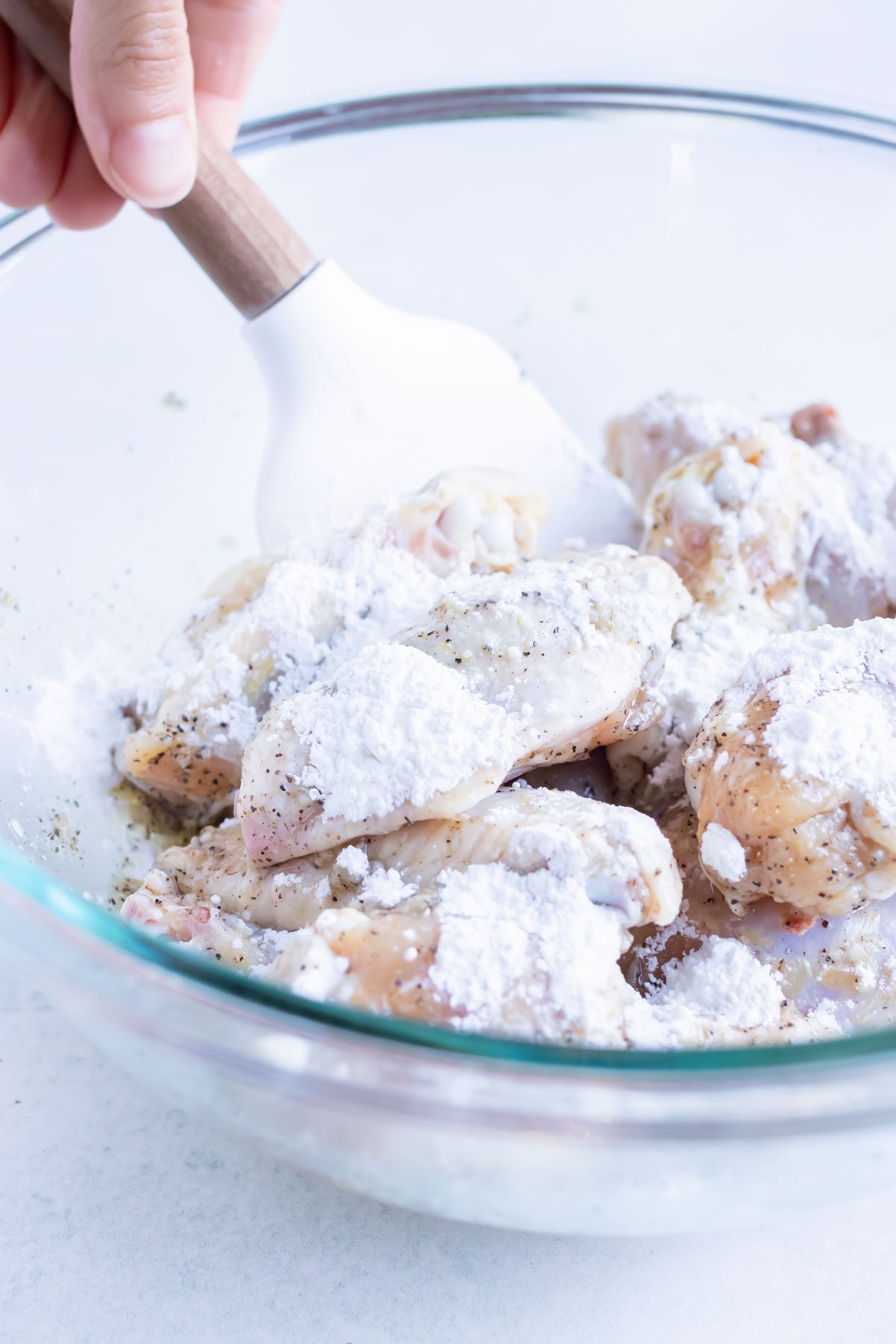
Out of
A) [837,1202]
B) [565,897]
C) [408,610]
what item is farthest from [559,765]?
[837,1202]

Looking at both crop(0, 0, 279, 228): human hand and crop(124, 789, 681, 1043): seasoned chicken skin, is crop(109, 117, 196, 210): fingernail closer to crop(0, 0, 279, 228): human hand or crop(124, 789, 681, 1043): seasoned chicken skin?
crop(0, 0, 279, 228): human hand

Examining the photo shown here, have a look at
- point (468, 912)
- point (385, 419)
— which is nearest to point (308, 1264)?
point (468, 912)

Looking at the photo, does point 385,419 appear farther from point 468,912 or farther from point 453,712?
point 468,912

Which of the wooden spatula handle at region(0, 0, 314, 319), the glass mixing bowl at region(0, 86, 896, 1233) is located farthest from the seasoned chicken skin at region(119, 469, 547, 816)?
→ the wooden spatula handle at region(0, 0, 314, 319)

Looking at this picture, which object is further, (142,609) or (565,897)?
(142,609)

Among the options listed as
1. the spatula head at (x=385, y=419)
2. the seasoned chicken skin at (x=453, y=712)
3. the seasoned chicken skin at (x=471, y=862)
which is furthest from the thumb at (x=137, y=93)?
the seasoned chicken skin at (x=471, y=862)

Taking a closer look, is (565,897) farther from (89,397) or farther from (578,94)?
(578,94)
